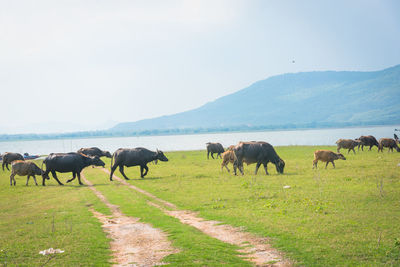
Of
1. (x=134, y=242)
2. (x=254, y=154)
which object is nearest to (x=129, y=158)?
(x=254, y=154)

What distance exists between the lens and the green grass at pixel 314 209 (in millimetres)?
9562

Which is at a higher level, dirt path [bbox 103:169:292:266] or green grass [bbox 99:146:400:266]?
green grass [bbox 99:146:400:266]

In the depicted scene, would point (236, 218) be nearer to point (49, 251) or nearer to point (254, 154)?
point (49, 251)

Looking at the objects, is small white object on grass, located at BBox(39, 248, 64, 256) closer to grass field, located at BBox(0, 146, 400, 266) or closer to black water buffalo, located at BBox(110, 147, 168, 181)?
grass field, located at BBox(0, 146, 400, 266)

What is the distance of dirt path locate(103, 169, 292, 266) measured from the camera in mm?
9109

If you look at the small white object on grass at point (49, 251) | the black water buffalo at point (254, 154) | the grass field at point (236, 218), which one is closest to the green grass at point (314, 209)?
the grass field at point (236, 218)

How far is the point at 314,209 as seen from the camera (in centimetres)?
1411

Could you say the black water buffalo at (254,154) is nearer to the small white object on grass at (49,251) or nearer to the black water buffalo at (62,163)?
the black water buffalo at (62,163)

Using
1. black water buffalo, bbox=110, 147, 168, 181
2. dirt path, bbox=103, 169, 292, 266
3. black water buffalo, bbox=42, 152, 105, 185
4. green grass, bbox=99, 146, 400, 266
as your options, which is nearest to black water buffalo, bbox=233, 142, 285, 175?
green grass, bbox=99, 146, 400, 266

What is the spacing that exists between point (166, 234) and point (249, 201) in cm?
577

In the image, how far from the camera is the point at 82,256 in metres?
9.71

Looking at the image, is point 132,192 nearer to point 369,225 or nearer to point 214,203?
point 214,203

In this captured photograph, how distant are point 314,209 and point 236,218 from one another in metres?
3.07

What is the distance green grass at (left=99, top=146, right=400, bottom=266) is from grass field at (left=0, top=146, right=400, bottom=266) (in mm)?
29
